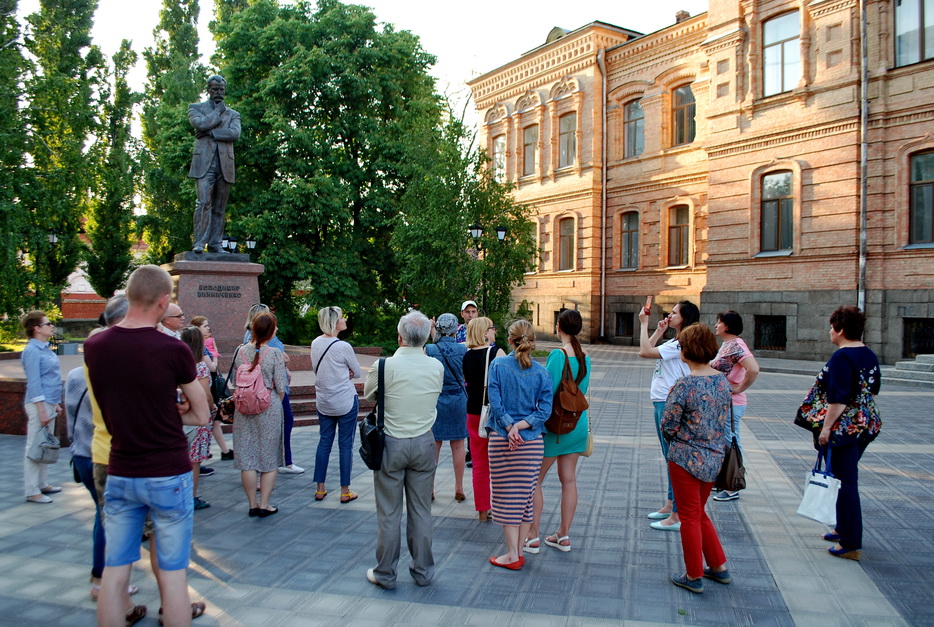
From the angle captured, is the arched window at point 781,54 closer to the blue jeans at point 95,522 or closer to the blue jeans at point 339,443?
the blue jeans at point 339,443

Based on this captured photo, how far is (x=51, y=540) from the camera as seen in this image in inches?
213

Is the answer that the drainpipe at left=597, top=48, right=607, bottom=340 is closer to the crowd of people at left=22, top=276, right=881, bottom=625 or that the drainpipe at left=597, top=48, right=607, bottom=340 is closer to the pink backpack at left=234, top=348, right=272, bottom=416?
the crowd of people at left=22, top=276, right=881, bottom=625

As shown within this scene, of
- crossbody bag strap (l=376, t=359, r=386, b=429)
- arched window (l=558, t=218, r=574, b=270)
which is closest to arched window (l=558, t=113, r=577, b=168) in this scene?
arched window (l=558, t=218, r=574, b=270)

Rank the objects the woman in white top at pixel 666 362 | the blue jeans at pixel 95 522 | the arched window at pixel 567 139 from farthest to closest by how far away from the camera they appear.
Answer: the arched window at pixel 567 139, the woman in white top at pixel 666 362, the blue jeans at pixel 95 522

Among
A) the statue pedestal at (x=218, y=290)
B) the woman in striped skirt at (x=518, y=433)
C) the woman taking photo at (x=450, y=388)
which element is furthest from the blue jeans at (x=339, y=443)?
the statue pedestal at (x=218, y=290)

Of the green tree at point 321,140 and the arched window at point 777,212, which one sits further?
the green tree at point 321,140

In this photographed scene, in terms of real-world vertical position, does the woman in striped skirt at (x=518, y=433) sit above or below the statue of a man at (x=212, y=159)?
below

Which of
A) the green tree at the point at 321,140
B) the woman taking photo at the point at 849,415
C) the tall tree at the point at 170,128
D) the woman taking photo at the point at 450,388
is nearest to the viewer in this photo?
the woman taking photo at the point at 849,415

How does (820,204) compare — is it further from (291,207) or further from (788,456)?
(291,207)

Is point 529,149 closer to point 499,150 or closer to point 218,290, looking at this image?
point 499,150

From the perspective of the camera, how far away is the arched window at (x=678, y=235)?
26562mm

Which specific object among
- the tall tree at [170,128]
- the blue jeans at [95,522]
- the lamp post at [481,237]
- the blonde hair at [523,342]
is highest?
the tall tree at [170,128]

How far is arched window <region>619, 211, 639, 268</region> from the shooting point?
1125 inches

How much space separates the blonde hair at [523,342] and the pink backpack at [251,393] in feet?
7.82
